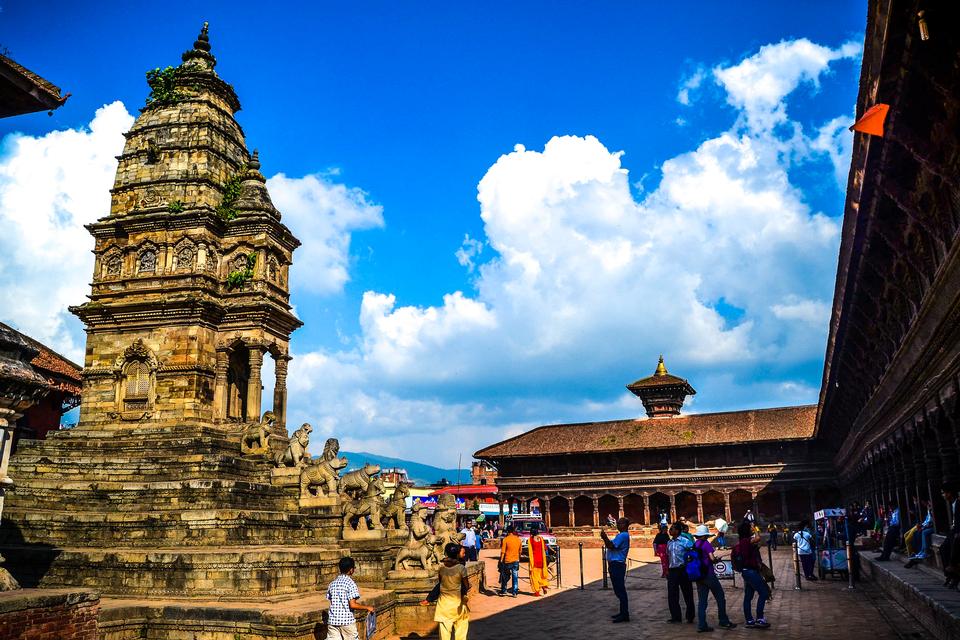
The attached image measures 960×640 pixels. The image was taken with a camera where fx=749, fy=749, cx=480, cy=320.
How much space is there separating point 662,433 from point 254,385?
2877 cm

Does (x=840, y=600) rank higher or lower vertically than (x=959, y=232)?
lower

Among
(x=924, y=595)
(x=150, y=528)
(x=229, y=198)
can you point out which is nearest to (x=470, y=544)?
(x=150, y=528)

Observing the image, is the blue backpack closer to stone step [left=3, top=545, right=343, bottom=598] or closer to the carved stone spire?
stone step [left=3, top=545, right=343, bottom=598]

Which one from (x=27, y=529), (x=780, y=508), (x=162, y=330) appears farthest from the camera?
(x=780, y=508)

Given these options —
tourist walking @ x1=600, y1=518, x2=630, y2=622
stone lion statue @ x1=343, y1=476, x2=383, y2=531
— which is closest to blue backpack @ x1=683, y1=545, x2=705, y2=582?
tourist walking @ x1=600, y1=518, x2=630, y2=622

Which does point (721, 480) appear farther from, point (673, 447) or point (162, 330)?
point (162, 330)

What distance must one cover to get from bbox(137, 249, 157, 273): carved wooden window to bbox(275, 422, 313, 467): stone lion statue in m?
8.28

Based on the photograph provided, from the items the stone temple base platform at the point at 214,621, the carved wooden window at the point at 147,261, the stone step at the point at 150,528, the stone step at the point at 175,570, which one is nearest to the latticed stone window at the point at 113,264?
the carved wooden window at the point at 147,261

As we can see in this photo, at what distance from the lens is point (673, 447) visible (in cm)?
4322

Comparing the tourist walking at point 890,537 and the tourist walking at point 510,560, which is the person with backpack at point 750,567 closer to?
the tourist walking at point 890,537

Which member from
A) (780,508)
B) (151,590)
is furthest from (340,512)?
(780,508)

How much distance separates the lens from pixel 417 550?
1394 centimetres

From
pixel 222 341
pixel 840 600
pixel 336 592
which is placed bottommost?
pixel 840 600

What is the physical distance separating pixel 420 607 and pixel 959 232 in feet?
31.9
